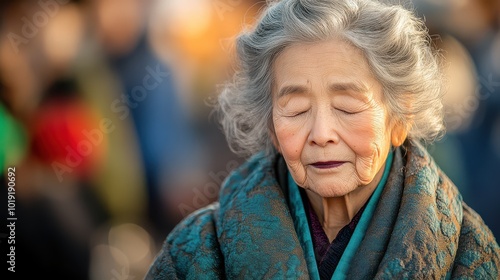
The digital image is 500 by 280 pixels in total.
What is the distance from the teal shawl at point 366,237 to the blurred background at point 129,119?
1.44m

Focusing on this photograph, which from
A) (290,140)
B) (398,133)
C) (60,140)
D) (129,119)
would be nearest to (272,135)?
(290,140)

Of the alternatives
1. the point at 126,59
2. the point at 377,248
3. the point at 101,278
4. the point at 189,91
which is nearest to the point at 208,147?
the point at 189,91

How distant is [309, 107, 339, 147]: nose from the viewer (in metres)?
2.15

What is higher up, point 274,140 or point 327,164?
point 274,140

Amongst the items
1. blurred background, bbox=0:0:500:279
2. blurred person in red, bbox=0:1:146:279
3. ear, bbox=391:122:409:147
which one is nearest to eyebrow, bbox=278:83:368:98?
ear, bbox=391:122:409:147

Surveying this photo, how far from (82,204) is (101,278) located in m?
0.46

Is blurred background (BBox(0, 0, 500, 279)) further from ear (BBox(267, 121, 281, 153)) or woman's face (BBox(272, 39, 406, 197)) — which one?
woman's face (BBox(272, 39, 406, 197))

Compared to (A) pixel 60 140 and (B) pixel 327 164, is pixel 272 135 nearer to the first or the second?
(B) pixel 327 164

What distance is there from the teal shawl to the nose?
312 millimetres

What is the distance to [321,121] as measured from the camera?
2.16 metres

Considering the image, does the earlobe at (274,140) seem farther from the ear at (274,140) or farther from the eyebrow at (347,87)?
the eyebrow at (347,87)

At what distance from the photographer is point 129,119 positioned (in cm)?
390

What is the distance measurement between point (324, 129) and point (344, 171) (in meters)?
0.18

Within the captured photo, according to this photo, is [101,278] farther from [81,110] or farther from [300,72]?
[300,72]
